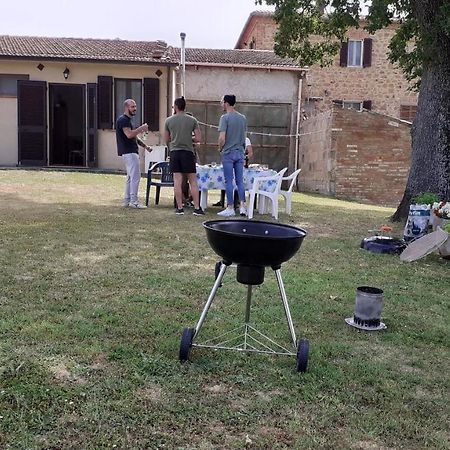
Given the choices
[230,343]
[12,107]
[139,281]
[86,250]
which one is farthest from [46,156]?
[230,343]

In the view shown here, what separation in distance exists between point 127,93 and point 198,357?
15716 millimetres

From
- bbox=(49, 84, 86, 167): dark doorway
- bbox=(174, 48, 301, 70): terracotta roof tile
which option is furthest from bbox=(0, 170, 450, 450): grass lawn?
bbox=(174, 48, 301, 70): terracotta roof tile

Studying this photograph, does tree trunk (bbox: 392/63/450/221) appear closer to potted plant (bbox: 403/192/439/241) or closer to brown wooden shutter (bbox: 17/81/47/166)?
potted plant (bbox: 403/192/439/241)

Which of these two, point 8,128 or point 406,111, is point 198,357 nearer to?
point 8,128

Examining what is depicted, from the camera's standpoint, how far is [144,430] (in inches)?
85.5

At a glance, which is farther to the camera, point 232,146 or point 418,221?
point 232,146

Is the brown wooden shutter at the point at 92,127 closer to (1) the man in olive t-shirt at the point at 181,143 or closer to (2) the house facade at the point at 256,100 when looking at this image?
(2) the house facade at the point at 256,100

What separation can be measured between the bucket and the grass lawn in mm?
87

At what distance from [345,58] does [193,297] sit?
2044 centimetres

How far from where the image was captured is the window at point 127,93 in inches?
683

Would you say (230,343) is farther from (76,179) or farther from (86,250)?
(76,179)

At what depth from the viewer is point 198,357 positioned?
2.91m

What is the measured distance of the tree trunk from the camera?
8258 millimetres

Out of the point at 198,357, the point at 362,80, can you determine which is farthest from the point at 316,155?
the point at 198,357
